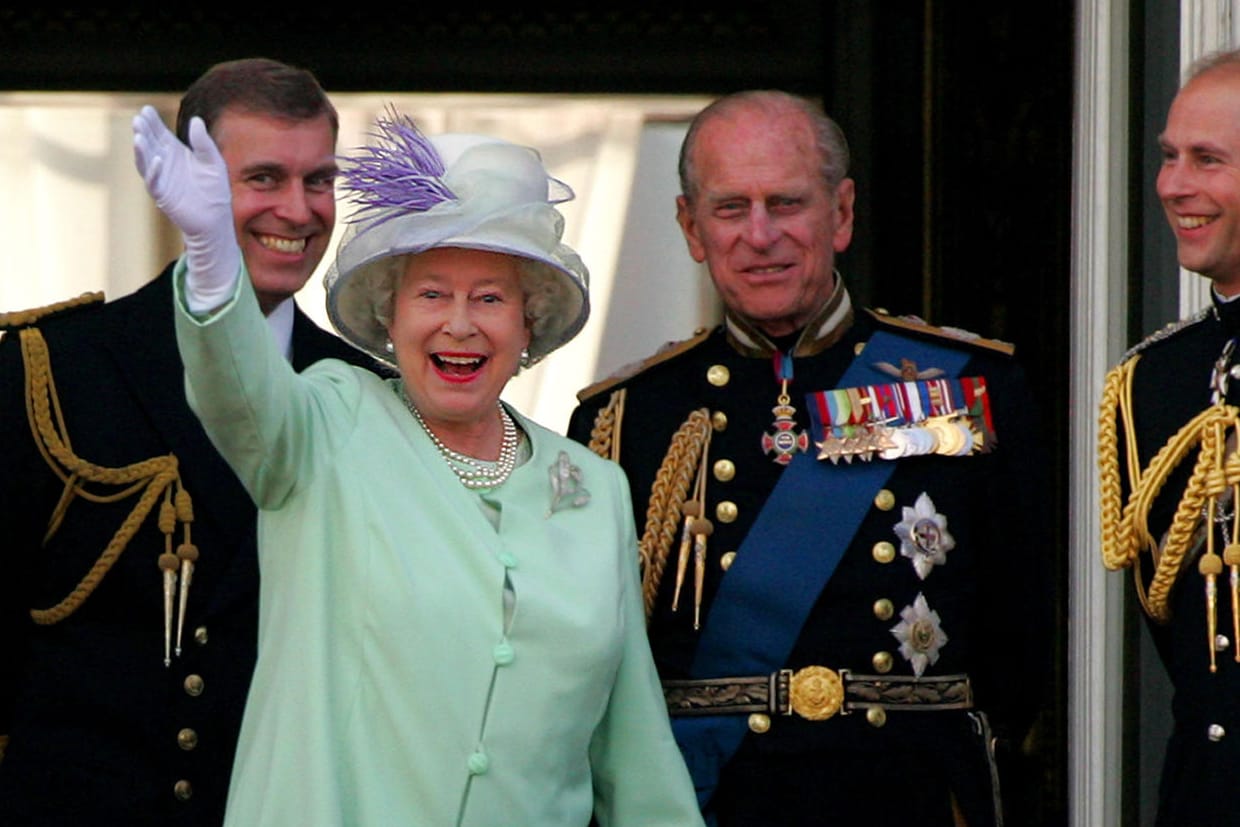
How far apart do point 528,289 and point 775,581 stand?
716mm

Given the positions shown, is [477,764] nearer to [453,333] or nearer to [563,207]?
[453,333]

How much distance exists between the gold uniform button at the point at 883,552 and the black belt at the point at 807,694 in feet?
0.57

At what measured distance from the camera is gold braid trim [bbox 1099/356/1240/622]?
4.05m

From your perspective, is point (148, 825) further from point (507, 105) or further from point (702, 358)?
point (507, 105)

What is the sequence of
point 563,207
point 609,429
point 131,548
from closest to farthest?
point 131,548
point 609,429
point 563,207

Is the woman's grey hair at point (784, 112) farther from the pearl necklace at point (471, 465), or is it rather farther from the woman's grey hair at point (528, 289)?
the pearl necklace at point (471, 465)

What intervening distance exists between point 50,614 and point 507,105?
6.70 feet

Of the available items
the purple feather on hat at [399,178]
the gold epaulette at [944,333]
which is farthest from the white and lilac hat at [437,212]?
the gold epaulette at [944,333]

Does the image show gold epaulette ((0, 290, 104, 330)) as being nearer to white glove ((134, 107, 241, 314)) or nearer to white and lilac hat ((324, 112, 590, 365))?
white and lilac hat ((324, 112, 590, 365))

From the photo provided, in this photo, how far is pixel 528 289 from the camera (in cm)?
387

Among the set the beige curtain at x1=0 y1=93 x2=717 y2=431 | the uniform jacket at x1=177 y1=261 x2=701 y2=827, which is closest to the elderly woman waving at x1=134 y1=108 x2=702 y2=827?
the uniform jacket at x1=177 y1=261 x2=701 y2=827

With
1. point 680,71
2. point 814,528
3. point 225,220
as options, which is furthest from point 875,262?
point 225,220

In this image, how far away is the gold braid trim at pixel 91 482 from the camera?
4.27m

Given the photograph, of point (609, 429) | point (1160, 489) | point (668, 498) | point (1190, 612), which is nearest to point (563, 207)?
point (609, 429)
